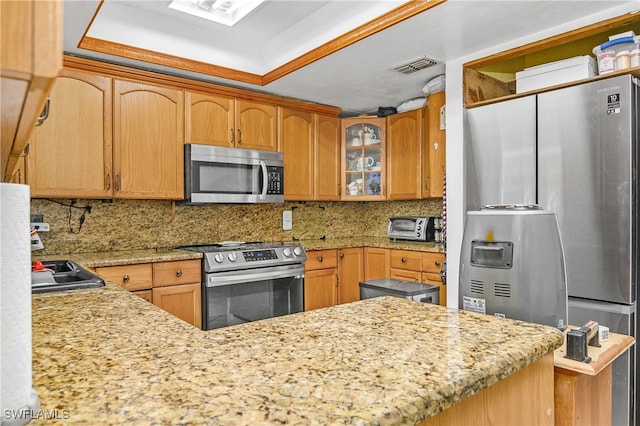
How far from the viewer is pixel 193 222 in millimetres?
3660

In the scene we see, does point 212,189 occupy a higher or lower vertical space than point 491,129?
lower

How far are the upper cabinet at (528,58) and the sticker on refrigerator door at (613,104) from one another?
12cm

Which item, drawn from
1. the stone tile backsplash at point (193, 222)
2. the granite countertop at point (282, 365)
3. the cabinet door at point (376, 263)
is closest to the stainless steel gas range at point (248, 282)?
the stone tile backsplash at point (193, 222)

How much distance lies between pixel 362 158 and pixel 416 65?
1.34 metres

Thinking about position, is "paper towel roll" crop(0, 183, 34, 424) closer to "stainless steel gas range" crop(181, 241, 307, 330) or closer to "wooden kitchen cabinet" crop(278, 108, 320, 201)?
"stainless steel gas range" crop(181, 241, 307, 330)

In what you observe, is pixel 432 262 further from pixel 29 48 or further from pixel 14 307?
pixel 29 48

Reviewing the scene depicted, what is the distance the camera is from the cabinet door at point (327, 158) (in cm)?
410

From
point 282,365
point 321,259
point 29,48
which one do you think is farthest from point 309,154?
point 29,48

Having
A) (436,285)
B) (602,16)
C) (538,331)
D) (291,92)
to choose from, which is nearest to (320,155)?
(291,92)

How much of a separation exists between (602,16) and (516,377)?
89.4 inches

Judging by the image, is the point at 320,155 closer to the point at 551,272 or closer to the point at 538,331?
the point at 551,272

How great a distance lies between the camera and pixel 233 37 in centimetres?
325

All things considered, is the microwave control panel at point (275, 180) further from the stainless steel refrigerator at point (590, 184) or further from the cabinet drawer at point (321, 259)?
the stainless steel refrigerator at point (590, 184)

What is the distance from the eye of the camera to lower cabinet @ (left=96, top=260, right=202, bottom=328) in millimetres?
2738
